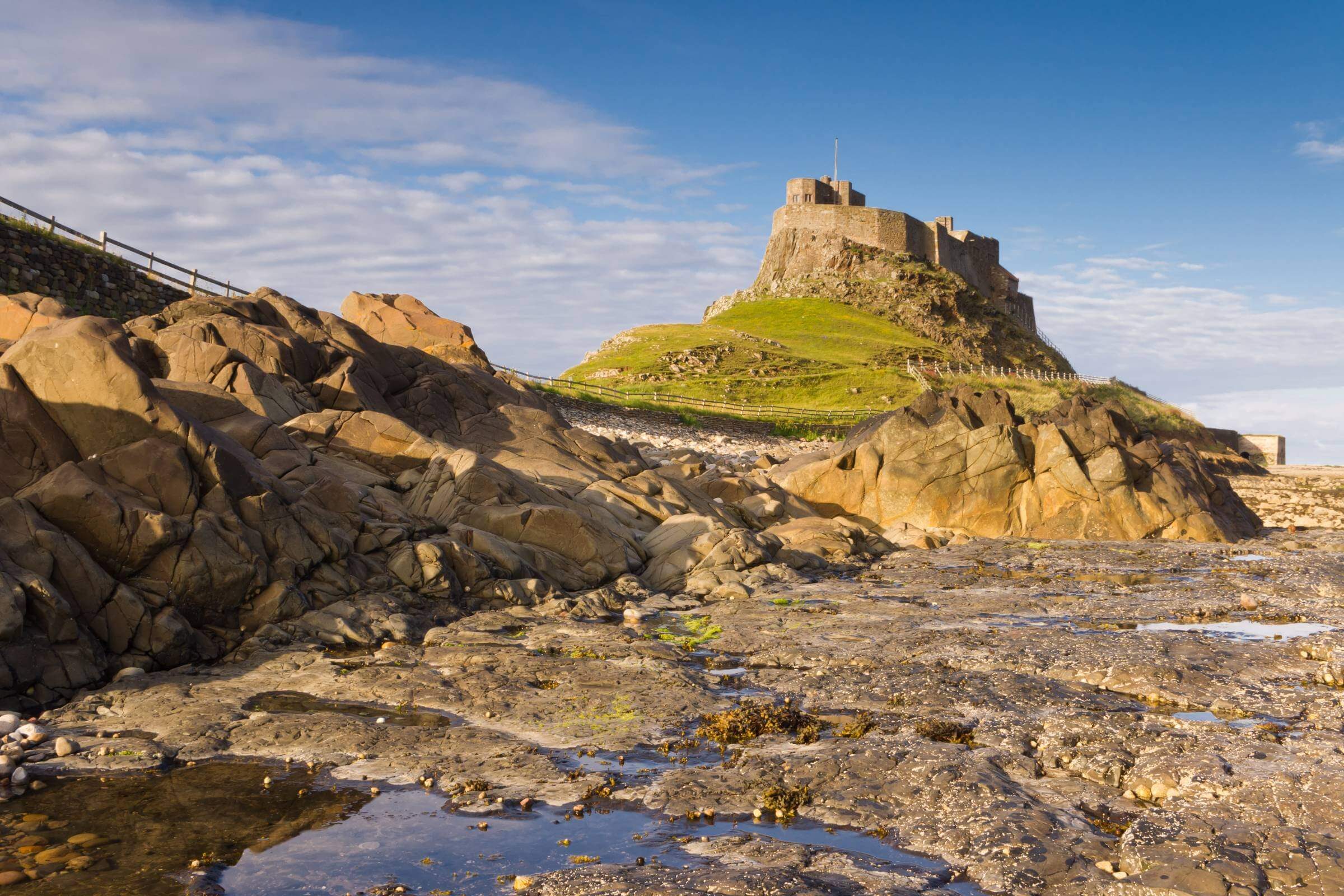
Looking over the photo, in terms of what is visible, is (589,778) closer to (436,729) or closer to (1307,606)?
Answer: (436,729)

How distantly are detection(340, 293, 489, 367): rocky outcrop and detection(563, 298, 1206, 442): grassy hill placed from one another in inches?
1160

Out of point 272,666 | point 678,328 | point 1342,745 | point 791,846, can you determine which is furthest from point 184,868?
point 678,328

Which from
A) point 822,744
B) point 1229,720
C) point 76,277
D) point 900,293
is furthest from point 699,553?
point 900,293

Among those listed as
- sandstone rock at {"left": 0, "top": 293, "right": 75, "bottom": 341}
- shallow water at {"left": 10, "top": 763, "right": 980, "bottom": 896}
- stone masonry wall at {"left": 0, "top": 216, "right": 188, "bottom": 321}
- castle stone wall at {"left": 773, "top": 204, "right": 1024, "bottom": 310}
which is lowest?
shallow water at {"left": 10, "top": 763, "right": 980, "bottom": 896}

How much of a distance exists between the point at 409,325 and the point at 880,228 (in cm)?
8721

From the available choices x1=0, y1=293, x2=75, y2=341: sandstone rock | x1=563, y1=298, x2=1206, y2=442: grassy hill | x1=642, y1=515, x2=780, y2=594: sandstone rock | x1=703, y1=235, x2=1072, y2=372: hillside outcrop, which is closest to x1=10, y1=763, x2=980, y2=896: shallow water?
x1=642, y1=515, x2=780, y2=594: sandstone rock

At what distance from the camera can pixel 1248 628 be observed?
1897cm

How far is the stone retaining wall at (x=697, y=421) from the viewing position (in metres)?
62.0

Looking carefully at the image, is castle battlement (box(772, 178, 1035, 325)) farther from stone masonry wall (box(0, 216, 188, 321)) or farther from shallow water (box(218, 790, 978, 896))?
shallow water (box(218, 790, 978, 896))

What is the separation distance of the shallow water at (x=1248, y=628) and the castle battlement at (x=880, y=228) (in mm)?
104292

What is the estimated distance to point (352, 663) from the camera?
15430 millimetres

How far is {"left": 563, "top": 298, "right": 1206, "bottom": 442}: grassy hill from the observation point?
82000 millimetres

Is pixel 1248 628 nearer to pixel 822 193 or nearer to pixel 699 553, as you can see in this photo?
pixel 699 553

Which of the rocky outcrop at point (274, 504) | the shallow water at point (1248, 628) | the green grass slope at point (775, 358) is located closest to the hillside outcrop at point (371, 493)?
the rocky outcrop at point (274, 504)
